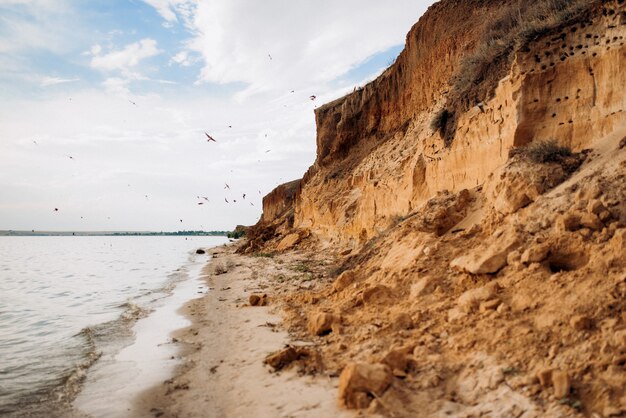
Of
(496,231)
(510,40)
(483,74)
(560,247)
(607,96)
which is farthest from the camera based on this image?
(483,74)

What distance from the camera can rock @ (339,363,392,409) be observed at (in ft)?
13.1

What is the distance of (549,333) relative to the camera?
4.14m

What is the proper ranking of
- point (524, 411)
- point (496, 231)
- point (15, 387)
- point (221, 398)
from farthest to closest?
1. point (496, 231)
2. point (15, 387)
3. point (221, 398)
4. point (524, 411)

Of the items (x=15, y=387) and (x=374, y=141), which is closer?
(x=15, y=387)

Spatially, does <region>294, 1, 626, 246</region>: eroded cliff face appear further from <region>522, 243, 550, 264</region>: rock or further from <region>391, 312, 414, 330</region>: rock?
<region>391, 312, 414, 330</region>: rock

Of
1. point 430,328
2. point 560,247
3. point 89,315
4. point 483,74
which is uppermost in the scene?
point 483,74

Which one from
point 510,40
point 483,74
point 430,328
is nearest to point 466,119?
point 483,74

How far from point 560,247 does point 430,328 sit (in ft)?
6.76

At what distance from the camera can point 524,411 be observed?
3426 mm

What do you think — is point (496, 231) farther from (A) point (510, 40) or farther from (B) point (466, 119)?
(A) point (510, 40)

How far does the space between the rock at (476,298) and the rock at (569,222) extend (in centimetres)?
134

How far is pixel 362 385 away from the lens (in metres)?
4.06

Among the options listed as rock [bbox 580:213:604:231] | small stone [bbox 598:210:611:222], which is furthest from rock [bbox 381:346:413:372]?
small stone [bbox 598:210:611:222]

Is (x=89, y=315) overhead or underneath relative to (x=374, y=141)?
underneath
